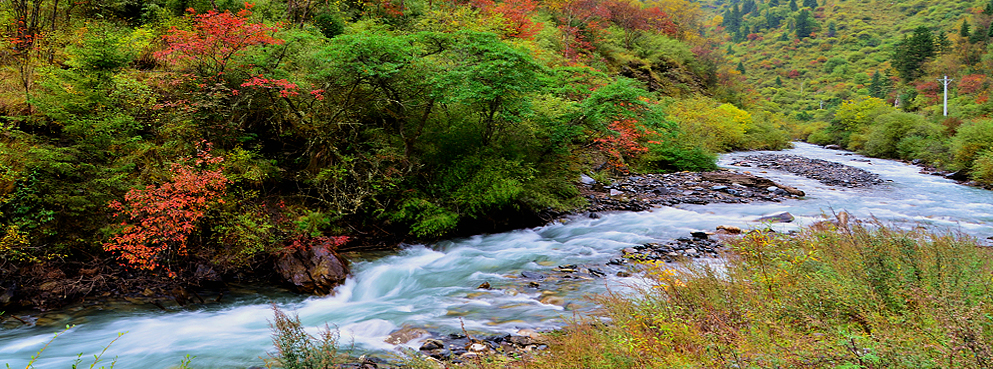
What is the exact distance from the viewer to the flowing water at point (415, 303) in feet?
18.6

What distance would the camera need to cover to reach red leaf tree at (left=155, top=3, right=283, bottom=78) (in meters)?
8.74

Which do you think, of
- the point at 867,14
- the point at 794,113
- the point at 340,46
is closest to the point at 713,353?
the point at 340,46

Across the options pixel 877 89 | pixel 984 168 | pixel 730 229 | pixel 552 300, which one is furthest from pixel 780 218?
pixel 877 89

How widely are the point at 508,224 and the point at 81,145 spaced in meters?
7.97

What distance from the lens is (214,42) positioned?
8.83 metres

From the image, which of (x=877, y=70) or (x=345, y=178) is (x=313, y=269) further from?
(x=877, y=70)

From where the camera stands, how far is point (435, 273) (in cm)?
849

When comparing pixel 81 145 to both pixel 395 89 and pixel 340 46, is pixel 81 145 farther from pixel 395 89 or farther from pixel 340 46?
pixel 395 89

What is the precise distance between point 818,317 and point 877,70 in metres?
89.4

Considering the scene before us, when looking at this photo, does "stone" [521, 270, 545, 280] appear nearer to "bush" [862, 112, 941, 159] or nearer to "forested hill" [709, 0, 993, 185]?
"forested hill" [709, 0, 993, 185]

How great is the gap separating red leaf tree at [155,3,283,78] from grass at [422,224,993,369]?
810 centimetres

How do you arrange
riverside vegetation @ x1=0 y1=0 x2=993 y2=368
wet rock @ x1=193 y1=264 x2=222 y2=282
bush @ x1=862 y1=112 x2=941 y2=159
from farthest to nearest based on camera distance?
bush @ x1=862 y1=112 x2=941 y2=159
wet rock @ x1=193 y1=264 x2=222 y2=282
riverside vegetation @ x1=0 y1=0 x2=993 y2=368

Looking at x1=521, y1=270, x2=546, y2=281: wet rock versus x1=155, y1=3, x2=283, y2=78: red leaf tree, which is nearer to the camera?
x1=521, y1=270, x2=546, y2=281: wet rock

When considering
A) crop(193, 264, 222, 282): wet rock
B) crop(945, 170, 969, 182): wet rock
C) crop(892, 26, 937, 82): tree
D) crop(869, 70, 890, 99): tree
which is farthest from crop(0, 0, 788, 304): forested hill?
crop(869, 70, 890, 99): tree
